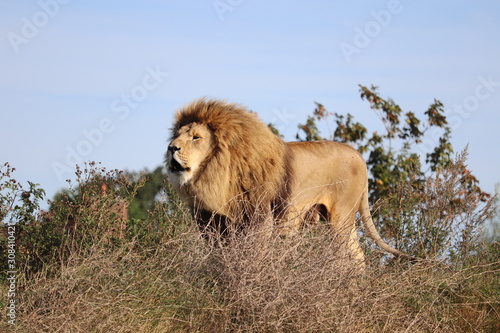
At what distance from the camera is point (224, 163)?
6.43 meters

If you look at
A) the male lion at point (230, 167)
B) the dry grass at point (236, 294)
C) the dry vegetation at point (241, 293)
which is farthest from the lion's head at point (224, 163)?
the dry grass at point (236, 294)

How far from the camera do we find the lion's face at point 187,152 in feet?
20.8

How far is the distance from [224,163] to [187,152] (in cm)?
35

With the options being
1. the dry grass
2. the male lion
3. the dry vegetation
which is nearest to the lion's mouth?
the male lion

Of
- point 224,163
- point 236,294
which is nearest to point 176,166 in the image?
point 224,163

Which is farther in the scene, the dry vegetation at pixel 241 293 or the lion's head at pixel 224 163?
the lion's head at pixel 224 163

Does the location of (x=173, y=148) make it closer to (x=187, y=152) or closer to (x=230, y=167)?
(x=187, y=152)

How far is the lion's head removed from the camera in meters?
6.39

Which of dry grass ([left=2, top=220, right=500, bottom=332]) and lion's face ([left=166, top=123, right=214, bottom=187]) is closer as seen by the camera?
dry grass ([left=2, top=220, right=500, bottom=332])

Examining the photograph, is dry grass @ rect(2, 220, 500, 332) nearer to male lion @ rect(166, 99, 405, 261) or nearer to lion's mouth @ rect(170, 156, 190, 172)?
male lion @ rect(166, 99, 405, 261)

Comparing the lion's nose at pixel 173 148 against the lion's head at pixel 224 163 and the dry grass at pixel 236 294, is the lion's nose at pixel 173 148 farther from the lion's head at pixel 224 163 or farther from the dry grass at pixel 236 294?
the dry grass at pixel 236 294

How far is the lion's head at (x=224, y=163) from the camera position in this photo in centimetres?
639

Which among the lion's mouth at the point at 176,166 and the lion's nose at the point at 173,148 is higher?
the lion's nose at the point at 173,148

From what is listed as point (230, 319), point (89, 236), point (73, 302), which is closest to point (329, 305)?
point (230, 319)
